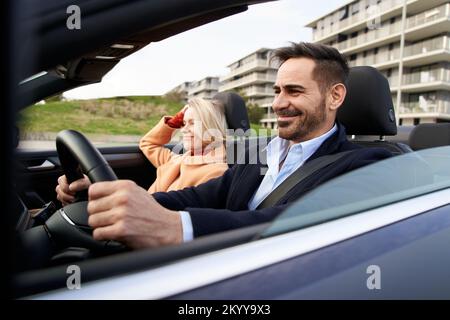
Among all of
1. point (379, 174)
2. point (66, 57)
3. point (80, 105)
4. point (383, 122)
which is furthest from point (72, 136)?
point (383, 122)

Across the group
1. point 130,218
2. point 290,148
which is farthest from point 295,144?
point 130,218

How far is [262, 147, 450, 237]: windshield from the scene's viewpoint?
115 cm

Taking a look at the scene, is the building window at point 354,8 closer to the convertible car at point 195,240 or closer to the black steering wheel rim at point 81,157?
the convertible car at point 195,240

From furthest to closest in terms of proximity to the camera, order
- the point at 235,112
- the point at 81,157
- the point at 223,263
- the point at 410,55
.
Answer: the point at 410,55 → the point at 235,112 → the point at 81,157 → the point at 223,263

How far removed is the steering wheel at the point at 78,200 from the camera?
4.05 ft

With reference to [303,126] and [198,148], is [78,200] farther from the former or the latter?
[198,148]

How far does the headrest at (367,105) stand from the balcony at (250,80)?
49cm

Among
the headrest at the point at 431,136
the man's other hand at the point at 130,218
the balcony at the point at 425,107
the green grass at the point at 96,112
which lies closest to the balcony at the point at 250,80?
the green grass at the point at 96,112

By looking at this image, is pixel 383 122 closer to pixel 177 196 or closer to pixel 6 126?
pixel 177 196

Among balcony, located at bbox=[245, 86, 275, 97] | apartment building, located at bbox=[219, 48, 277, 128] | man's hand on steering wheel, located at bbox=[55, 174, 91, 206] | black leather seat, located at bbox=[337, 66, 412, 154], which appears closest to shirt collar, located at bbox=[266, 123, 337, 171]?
apartment building, located at bbox=[219, 48, 277, 128]

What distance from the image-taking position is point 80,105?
1.37m

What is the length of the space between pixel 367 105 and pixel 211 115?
0.92 m

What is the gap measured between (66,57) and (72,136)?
0.59 metres

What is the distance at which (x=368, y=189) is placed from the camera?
1322 mm
